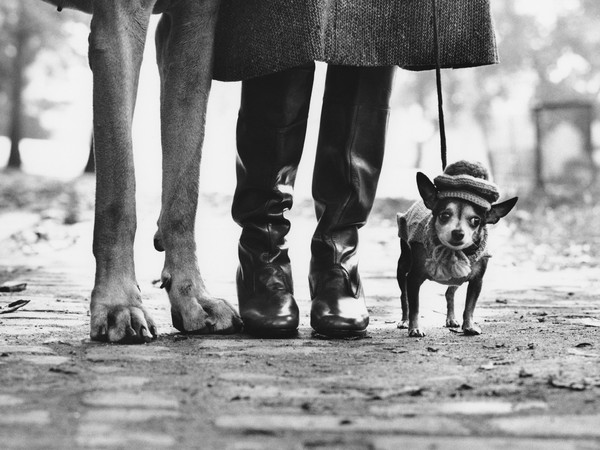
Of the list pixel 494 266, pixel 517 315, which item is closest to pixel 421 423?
pixel 517 315

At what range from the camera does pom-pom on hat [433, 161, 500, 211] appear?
277 cm

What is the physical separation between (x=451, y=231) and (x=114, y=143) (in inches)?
41.1

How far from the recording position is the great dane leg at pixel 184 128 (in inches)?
120

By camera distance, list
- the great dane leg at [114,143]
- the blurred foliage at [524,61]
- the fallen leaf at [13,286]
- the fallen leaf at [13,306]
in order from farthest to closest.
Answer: the blurred foliage at [524,61], the fallen leaf at [13,286], the fallen leaf at [13,306], the great dane leg at [114,143]

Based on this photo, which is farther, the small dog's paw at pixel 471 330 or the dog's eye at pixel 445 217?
the small dog's paw at pixel 471 330

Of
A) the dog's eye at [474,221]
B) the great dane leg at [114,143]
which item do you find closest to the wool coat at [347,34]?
the great dane leg at [114,143]

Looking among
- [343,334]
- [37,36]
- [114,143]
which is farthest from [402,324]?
[37,36]

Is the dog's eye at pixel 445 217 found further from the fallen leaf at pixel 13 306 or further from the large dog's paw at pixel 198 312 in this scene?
the fallen leaf at pixel 13 306

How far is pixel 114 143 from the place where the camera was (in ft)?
9.43

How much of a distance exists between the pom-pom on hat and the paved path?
1.45ft

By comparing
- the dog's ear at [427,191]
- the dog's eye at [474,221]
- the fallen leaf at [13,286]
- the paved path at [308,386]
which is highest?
the dog's ear at [427,191]

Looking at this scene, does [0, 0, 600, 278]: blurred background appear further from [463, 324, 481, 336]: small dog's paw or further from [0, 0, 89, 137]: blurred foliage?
[463, 324, 481, 336]: small dog's paw

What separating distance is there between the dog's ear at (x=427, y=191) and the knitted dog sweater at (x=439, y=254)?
5 cm

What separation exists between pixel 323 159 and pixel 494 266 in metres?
2.56
